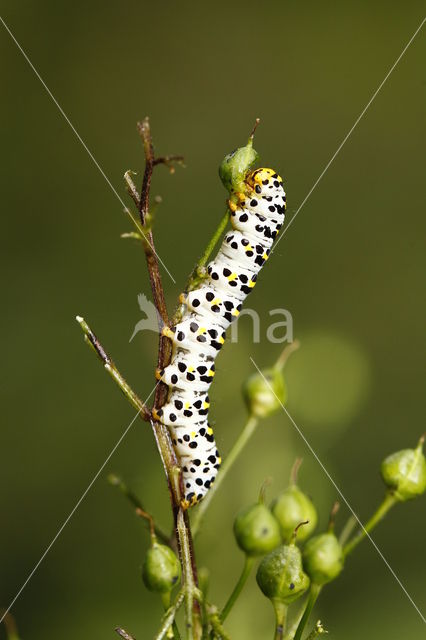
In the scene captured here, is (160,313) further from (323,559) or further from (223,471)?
(323,559)

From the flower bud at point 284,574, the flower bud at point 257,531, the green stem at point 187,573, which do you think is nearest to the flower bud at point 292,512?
the flower bud at point 257,531

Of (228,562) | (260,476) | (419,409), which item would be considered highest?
Result: (419,409)

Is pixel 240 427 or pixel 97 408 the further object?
pixel 97 408

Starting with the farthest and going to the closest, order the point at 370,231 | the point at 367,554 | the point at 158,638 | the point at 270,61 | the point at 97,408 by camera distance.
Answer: the point at 270,61 → the point at 370,231 → the point at 97,408 → the point at 367,554 → the point at 158,638

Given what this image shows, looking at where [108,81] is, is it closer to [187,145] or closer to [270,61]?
[187,145]

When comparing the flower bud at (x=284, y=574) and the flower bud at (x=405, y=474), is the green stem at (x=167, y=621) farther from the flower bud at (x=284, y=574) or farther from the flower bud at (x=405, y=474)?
the flower bud at (x=405, y=474)

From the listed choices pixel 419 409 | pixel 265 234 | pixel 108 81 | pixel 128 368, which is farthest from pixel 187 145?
pixel 265 234

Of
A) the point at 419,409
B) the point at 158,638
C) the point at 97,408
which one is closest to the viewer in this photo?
the point at 158,638
